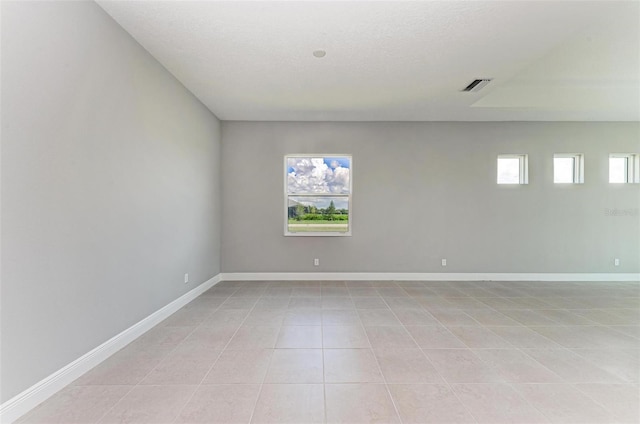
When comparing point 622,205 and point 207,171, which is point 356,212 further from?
point 622,205

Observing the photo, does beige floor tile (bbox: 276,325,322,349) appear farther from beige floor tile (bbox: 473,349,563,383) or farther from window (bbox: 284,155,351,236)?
window (bbox: 284,155,351,236)

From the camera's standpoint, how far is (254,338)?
266cm

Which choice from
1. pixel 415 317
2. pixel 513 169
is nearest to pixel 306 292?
pixel 415 317

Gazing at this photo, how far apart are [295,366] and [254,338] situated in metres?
0.66

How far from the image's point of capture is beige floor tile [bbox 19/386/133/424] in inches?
62.8

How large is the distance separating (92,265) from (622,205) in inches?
305

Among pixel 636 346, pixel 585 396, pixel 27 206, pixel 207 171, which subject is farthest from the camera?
pixel 207 171

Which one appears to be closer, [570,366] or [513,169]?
[570,366]

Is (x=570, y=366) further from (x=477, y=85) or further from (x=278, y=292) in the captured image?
(x=278, y=292)

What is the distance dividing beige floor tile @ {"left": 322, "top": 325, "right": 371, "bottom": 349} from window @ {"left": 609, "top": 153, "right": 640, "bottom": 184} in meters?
5.64

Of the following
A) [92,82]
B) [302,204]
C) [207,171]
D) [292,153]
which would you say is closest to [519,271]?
[302,204]

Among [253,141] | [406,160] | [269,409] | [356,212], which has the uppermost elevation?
[253,141]

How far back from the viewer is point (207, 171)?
14.3 feet

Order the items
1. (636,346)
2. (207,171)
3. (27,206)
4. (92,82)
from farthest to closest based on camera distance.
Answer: (207,171)
(636,346)
(92,82)
(27,206)
